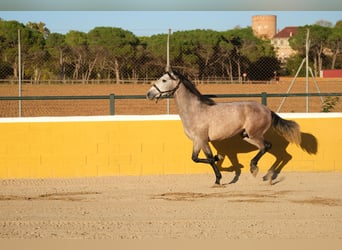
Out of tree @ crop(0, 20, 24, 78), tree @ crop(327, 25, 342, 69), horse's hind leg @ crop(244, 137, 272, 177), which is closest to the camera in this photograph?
horse's hind leg @ crop(244, 137, 272, 177)

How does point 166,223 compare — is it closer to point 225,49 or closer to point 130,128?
point 130,128

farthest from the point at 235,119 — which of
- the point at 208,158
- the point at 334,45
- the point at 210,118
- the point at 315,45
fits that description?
the point at 334,45

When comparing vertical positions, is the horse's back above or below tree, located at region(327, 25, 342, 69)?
below

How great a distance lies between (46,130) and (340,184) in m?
4.63

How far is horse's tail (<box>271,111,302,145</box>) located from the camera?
10594 mm

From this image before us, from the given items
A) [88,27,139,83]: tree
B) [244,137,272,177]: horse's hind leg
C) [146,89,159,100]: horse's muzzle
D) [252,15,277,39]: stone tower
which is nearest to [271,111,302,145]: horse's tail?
[244,137,272,177]: horse's hind leg

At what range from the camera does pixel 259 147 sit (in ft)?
34.0

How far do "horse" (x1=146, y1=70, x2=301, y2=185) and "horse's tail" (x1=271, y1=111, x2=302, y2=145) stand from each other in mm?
182

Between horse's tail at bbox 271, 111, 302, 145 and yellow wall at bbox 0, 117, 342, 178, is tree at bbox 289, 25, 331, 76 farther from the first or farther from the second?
horse's tail at bbox 271, 111, 302, 145

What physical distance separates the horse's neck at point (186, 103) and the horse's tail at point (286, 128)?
4.06 ft

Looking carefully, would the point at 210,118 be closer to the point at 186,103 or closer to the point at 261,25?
the point at 186,103

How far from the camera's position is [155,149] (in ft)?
36.3

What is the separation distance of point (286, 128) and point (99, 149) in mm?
2973

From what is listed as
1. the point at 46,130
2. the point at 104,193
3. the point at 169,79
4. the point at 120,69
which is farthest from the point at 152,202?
the point at 120,69
